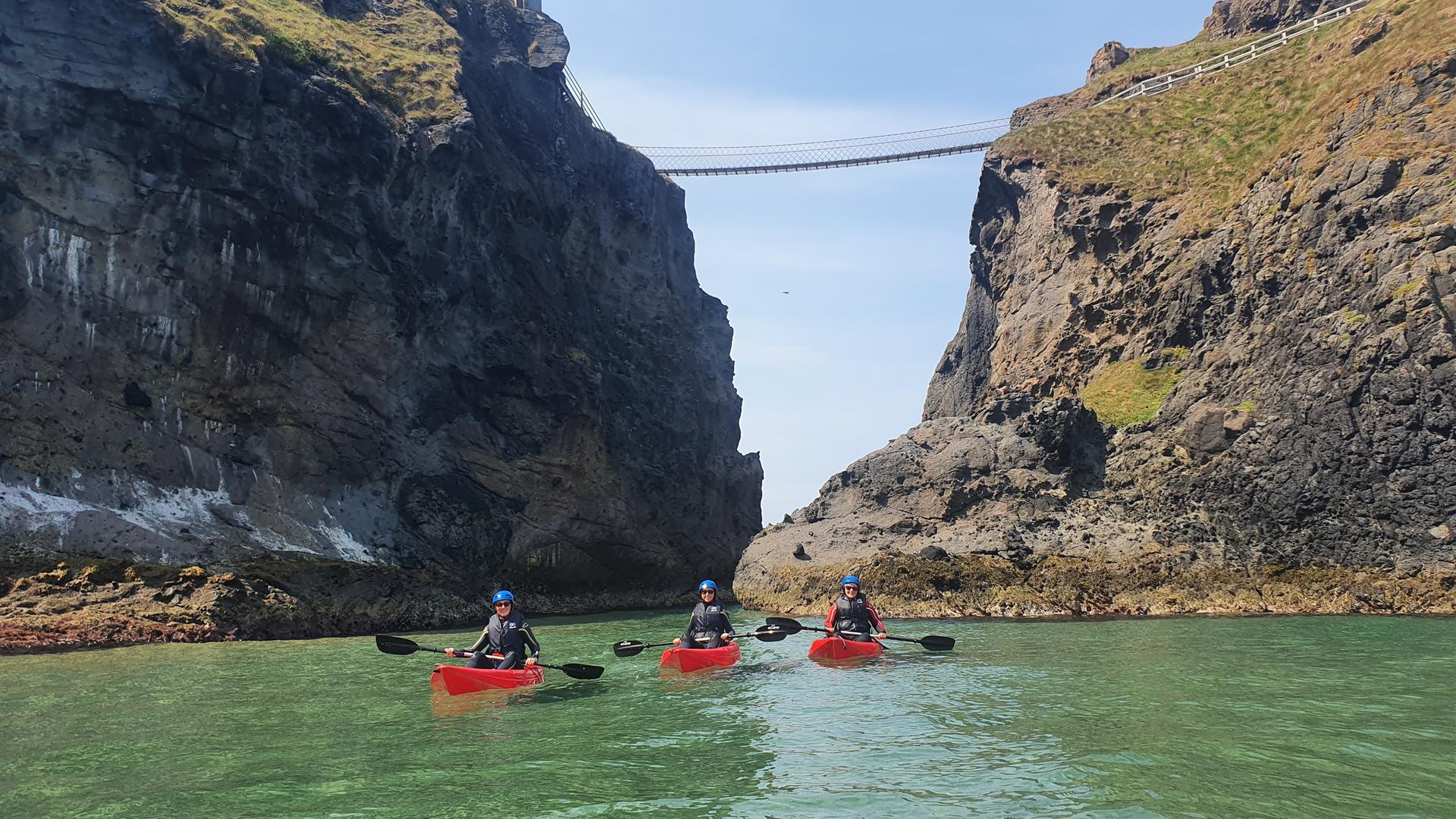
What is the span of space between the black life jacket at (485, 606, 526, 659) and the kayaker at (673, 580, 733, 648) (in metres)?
4.05

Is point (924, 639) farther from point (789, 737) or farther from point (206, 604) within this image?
point (206, 604)

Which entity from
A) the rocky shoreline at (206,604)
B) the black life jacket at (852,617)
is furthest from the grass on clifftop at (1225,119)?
the rocky shoreline at (206,604)

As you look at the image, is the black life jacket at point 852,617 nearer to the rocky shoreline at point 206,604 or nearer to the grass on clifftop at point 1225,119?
the rocky shoreline at point 206,604

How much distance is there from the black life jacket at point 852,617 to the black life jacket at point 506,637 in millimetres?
7666

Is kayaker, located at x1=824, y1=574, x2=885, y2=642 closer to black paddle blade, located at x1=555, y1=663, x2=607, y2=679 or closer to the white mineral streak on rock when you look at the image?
black paddle blade, located at x1=555, y1=663, x2=607, y2=679

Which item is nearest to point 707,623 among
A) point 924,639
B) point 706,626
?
point 706,626

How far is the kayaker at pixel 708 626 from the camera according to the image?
20703 mm

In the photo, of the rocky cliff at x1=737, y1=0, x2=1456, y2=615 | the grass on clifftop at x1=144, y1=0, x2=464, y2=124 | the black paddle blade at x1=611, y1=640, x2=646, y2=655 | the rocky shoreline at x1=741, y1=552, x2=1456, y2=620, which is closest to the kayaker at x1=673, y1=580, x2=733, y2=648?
the black paddle blade at x1=611, y1=640, x2=646, y2=655

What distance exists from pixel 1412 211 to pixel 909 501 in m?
20.1

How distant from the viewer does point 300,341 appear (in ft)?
131

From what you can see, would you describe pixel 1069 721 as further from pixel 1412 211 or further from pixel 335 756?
pixel 1412 211

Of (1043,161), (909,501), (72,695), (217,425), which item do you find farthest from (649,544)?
(72,695)

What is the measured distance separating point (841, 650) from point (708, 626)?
306 centimetres

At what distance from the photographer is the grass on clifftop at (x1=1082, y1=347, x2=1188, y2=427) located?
40.9 metres
